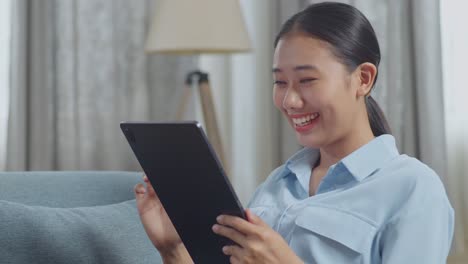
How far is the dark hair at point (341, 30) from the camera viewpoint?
1284 mm

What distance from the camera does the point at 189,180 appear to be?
3.97ft

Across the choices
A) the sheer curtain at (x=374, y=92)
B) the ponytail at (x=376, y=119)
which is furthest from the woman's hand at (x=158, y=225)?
the sheer curtain at (x=374, y=92)

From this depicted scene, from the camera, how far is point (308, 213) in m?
1.26

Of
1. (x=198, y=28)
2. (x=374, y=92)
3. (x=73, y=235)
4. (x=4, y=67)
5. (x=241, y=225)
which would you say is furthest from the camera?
(x=4, y=67)

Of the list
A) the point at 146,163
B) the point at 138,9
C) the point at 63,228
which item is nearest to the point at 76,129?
the point at 138,9

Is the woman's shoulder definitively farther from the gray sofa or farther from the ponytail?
the gray sofa

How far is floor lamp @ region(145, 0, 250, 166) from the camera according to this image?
267cm

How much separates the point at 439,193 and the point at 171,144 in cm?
41

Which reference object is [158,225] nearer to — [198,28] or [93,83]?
[198,28]

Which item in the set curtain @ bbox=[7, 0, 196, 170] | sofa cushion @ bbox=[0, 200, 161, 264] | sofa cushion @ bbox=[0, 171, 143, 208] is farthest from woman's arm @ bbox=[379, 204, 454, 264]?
curtain @ bbox=[7, 0, 196, 170]

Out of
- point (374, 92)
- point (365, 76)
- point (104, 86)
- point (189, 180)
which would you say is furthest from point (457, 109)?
point (189, 180)

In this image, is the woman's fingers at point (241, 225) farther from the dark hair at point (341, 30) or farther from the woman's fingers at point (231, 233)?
the dark hair at point (341, 30)

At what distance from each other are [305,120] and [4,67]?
83.6 inches

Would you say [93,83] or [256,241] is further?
[93,83]
